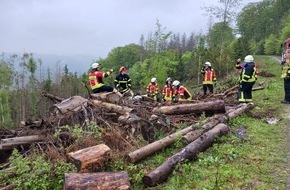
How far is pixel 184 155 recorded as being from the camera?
627 centimetres

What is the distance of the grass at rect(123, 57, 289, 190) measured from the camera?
17.7ft

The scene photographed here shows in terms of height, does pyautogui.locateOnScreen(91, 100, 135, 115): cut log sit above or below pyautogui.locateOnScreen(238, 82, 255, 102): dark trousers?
below

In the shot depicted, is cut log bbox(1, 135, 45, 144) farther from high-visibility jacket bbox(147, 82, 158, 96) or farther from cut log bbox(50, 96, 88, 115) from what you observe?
high-visibility jacket bbox(147, 82, 158, 96)

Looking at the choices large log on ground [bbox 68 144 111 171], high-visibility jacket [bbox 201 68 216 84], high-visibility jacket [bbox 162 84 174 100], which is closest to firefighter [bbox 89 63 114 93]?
high-visibility jacket [bbox 162 84 174 100]

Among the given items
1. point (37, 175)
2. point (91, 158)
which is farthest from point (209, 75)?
point (37, 175)

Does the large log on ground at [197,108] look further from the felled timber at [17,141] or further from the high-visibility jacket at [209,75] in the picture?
the high-visibility jacket at [209,75]

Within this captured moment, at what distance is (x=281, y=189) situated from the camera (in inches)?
201

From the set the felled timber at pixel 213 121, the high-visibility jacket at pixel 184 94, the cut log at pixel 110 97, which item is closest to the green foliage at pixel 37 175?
the felled timber at pixel 213 121

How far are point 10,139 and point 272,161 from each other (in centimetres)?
563

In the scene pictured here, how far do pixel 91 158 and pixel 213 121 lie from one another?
3.72 meters

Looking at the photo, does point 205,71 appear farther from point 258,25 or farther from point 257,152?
point 258,25

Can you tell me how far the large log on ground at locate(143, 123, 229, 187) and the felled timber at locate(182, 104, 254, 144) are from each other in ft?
0.67

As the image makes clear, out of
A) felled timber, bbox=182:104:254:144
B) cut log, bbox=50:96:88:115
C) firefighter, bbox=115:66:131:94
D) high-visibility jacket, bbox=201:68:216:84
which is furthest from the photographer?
firefighter, bbox=115:66:131:94

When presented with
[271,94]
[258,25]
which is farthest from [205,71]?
[258,25]
